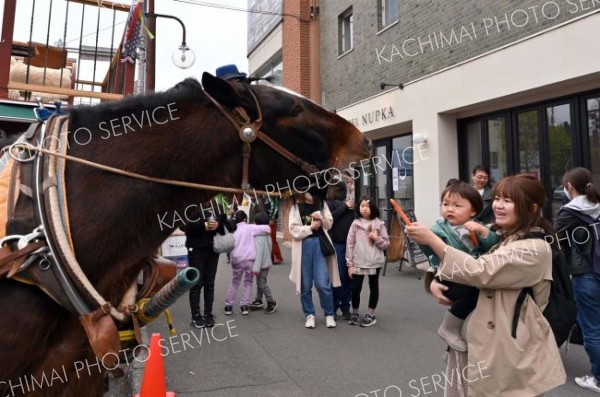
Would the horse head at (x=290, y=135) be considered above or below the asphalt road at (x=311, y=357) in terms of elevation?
above

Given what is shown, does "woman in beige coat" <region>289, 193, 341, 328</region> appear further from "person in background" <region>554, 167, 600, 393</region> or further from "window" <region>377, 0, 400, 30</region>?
"window" <region>377, 0, 400, 30</region>

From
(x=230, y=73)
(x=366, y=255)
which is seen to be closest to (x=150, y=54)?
(x=366, y=255)

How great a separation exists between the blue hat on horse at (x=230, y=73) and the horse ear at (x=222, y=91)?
176 mm

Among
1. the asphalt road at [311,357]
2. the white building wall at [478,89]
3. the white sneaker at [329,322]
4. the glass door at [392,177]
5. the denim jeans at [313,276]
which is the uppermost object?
the white building wall at [478,89]

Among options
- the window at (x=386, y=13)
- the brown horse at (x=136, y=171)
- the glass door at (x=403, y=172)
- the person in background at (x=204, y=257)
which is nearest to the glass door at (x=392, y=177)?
the glass door at (x=403, y=172)

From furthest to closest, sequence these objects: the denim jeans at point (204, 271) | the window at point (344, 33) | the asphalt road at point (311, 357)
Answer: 1. the window at point (344, 33)
2. the denim jeans at point (204, 271)
3. the asphalt road at point (311, 357)

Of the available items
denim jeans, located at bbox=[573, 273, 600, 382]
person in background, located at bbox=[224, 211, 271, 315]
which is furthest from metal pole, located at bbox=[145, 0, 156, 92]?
denim jeans, located at bbox=[573, 273, 600, 382]

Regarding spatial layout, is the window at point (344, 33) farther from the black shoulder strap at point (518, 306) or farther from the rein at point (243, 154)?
the rein at point (243, 154)

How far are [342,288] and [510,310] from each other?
4.40 metres

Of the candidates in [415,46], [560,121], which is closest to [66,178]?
[560,121]

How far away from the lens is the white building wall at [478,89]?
6836mm

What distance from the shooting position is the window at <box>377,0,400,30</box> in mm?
11406

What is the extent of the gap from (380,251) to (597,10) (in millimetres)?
4608

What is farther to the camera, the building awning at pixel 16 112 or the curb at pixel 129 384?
the curb at pixel 129 384
